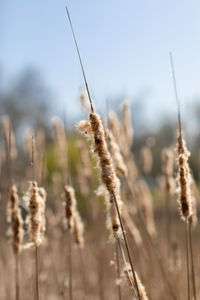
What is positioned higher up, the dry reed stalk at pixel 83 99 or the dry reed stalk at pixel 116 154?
the dry reed stalk at pixel 83 99

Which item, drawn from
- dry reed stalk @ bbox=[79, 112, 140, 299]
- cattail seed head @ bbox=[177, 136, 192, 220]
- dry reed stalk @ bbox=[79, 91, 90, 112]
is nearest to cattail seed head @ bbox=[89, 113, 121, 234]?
dry reed stalk @ bbox=[79, 112, 140, 299]

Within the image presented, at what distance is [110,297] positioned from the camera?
322cm

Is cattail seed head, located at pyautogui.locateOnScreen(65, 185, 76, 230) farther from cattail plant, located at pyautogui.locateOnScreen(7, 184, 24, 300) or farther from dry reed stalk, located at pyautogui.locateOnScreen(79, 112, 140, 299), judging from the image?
dry reed stalk, located at pyautogui.locateOnScreen(79, 112, 140, 299)

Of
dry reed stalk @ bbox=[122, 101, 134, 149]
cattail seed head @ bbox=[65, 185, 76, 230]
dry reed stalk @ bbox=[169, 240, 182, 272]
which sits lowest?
cattail seed head @ bbox=[65, 185, 76, 230]

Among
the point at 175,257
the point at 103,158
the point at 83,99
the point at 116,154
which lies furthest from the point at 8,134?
Answer: the point at 175,257

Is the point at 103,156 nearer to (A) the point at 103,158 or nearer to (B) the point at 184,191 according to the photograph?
(A) the point at 103,158

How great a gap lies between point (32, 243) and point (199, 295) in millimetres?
2251

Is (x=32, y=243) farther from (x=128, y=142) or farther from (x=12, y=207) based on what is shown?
(x=128, y=142)

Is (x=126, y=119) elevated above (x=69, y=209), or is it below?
above

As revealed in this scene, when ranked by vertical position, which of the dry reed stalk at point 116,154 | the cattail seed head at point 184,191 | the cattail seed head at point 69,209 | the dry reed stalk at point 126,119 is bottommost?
the cattail seed head at point 184,191

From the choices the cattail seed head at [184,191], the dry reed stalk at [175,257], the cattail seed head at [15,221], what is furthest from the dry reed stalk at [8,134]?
the dry reed stalk at [175,257]

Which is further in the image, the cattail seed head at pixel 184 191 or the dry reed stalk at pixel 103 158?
Result: the cattail seed head at pixel 184 191

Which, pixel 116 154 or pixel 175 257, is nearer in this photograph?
pixel 116 154

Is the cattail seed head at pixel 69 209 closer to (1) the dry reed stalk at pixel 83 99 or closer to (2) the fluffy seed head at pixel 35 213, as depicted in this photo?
(2) the fluffy seed head at pixel 35 213
